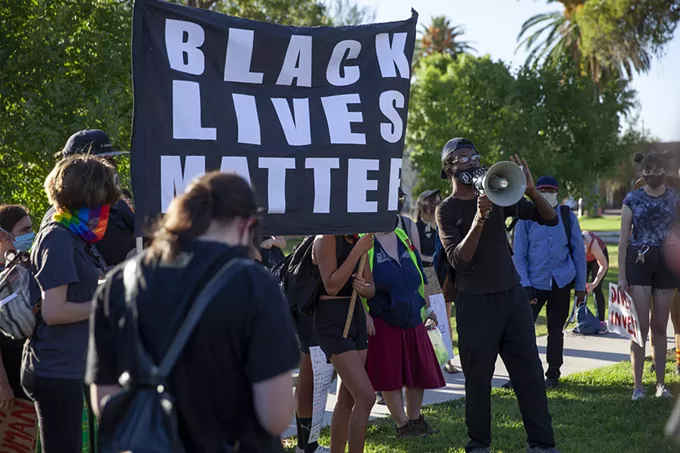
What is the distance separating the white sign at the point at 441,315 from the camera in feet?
26.3

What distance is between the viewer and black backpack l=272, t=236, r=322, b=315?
5.27 metres

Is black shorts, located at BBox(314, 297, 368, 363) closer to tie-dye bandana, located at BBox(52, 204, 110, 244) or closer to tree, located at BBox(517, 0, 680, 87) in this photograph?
tie-dye bandana, located at BBox(52, 204, 110, 244)

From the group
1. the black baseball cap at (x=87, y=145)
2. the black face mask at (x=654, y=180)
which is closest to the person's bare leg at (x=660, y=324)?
the black face mask at (x=654, y=180)

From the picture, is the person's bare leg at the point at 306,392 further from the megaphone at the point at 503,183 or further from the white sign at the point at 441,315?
the white sign at the point at 441,315

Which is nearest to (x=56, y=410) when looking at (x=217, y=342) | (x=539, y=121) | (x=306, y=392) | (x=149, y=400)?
(x=149, y=400)

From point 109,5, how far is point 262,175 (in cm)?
710

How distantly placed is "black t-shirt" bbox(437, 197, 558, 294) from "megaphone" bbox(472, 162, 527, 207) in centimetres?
23

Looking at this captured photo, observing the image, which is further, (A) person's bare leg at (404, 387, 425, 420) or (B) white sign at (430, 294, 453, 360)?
(B) white sign at (430, 294, 453, 360)

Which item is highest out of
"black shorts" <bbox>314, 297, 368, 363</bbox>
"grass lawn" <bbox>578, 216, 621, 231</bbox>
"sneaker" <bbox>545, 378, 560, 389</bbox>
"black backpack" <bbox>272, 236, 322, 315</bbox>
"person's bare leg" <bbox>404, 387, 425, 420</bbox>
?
"black backpack" <bbox>272, 236, 322, 315</bbox>

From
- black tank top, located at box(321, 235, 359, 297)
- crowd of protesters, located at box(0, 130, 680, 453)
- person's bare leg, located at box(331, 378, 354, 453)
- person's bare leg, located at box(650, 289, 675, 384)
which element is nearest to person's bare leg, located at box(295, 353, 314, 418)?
crowd of protesters, located at box(0, 130, 680, 453)

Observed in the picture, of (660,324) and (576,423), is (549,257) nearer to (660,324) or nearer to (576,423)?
(660,324)

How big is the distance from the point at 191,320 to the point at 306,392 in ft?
11.6

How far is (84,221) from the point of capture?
3773 mm

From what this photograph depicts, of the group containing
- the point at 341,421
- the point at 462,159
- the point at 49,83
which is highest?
the point at 49,83
